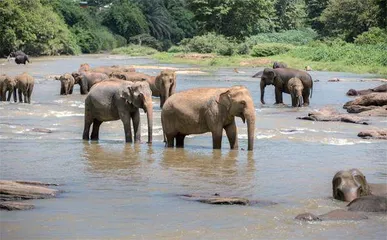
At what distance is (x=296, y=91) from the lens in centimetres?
2742

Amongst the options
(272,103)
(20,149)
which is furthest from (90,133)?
(272,103)

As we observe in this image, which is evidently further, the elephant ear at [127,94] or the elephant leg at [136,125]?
the elephant leg at [136,125]

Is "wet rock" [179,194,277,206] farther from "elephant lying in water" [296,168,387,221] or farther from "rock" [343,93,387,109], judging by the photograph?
"rock" [343,93,387,109]

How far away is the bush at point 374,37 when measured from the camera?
2438 inches

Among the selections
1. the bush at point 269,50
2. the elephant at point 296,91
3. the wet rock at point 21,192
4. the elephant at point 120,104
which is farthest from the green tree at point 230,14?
the wet rock at point 21,192

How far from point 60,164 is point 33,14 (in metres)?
63.9

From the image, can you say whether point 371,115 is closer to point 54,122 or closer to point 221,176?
point 54,122

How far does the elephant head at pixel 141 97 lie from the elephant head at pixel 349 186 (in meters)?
5.88

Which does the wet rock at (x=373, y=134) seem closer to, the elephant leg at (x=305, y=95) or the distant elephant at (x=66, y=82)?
the elephant leg at (x=305, y=95)

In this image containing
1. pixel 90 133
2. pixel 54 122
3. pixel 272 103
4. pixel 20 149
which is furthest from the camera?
pixel 272 103

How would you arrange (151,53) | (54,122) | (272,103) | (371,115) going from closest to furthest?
(54,122)
(371,115)
(272,103)
(151,53)

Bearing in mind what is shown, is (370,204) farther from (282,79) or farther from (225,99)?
(282,79)

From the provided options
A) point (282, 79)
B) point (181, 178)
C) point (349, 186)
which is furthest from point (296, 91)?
point (349, 186)

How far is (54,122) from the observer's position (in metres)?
21.6
